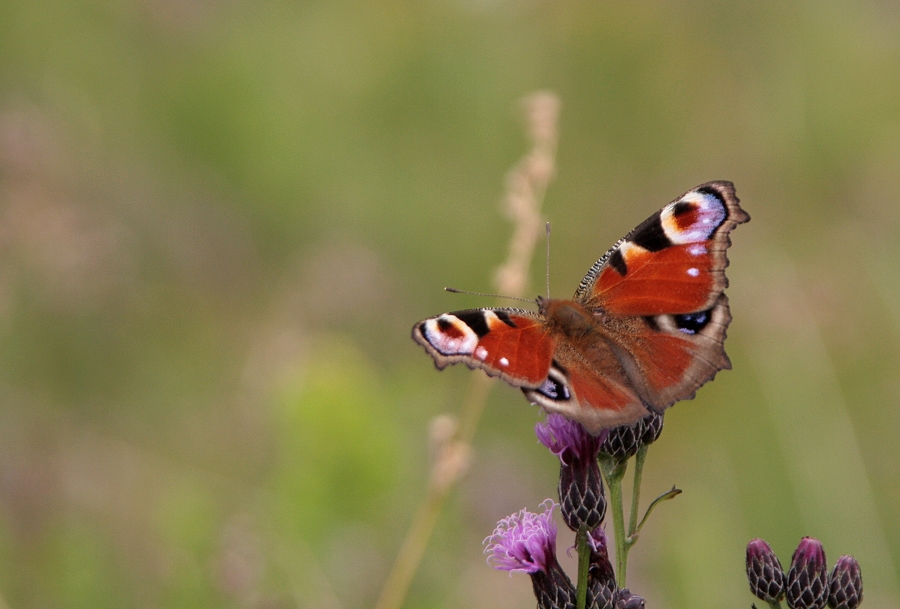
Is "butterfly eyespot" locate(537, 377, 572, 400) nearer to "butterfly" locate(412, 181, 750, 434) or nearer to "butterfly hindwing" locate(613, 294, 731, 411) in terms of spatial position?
"butterfly" locate(412, 181, 750, 434)

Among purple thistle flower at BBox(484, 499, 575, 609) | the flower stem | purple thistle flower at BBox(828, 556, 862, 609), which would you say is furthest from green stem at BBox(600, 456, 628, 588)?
purple thistle flower at BBox(828, 556, 862, 609)

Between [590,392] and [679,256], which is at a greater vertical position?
[679,256]

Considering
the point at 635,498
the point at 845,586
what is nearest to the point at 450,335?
the point at 635,498

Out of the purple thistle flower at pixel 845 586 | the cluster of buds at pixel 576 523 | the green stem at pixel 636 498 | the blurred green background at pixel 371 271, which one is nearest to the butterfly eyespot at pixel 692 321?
the cluster of buds at pixel 576 523

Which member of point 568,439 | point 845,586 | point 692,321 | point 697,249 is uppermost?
point 697,249

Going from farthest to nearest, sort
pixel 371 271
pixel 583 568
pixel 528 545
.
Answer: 1. pixel 371 271
2. pixel 528 545
3. pixel 583 568

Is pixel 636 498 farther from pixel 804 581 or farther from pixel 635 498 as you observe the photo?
pixel 804 581

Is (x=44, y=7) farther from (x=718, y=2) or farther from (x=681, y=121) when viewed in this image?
(x=718, y=2)
